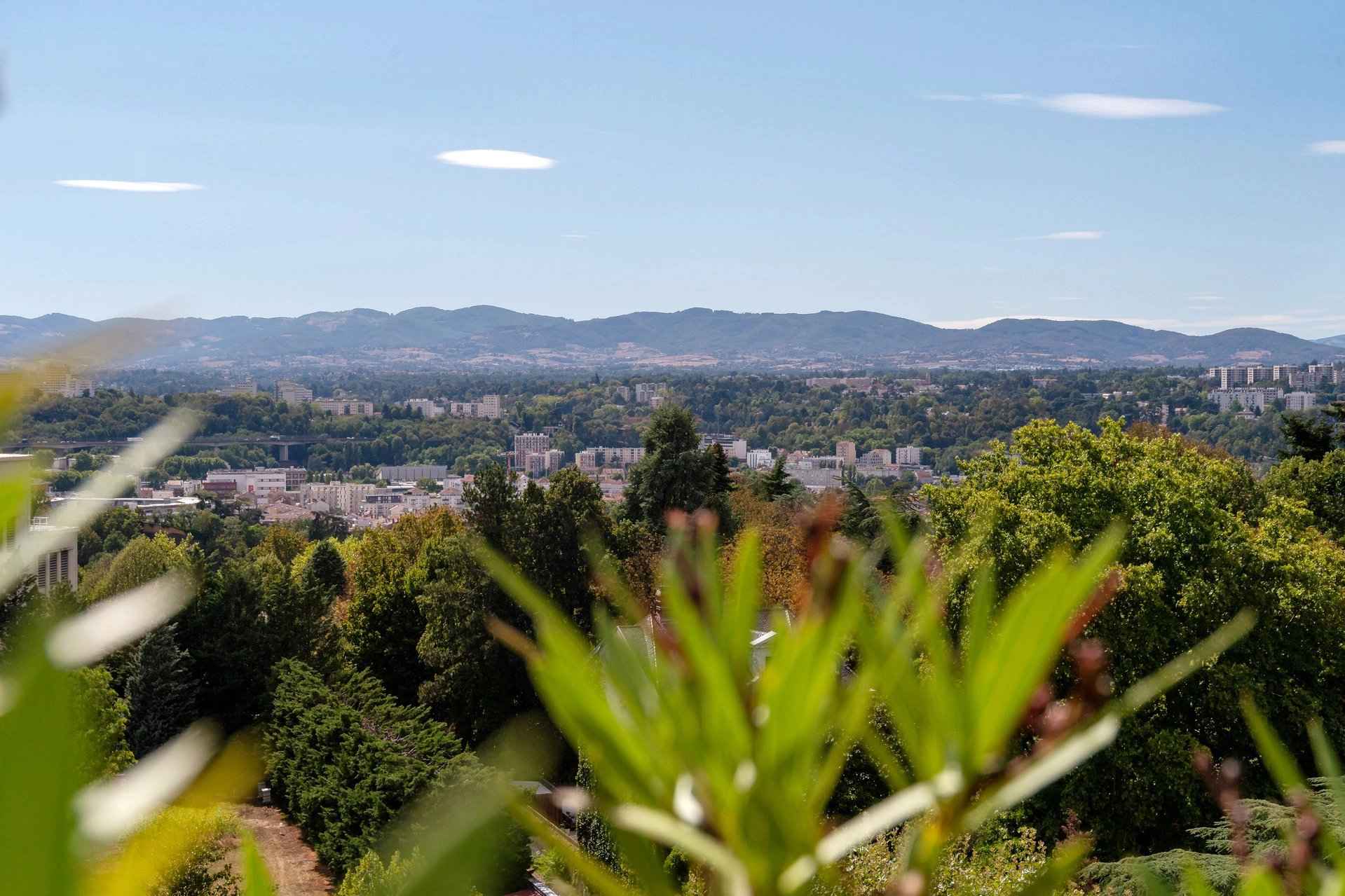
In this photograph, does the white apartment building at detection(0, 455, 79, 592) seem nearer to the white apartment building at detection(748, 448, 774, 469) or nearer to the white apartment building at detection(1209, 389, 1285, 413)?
the white apartment building at detection(748, 448, 774, 469)

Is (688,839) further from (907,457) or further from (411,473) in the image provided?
(411,473)

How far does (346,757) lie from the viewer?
17.2 metres

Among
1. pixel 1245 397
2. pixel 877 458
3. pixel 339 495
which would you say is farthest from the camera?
pixel 1245 397

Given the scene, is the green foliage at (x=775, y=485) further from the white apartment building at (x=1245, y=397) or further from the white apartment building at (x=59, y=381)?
the white apartment building at (x=1245, y=397)

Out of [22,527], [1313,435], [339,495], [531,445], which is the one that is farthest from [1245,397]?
[22,527]

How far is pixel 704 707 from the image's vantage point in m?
0.42

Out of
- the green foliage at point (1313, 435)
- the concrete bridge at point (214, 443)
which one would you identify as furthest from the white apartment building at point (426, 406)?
the green foliage at point (1313, 435)

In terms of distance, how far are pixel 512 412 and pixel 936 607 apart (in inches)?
6370

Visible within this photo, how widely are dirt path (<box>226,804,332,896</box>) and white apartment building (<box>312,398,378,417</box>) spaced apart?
12741 centimetres

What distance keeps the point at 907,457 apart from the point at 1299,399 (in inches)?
2048

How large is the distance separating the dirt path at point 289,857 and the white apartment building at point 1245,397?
114m

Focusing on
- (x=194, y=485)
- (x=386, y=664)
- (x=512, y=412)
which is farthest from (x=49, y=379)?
(x=512, y=412)

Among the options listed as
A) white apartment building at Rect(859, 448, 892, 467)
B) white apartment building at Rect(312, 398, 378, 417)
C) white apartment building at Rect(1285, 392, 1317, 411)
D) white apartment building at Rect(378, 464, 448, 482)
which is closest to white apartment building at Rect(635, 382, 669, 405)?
white apartment building at Rect(312, 398, 378, 417)

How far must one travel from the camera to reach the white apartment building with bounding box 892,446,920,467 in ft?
396
